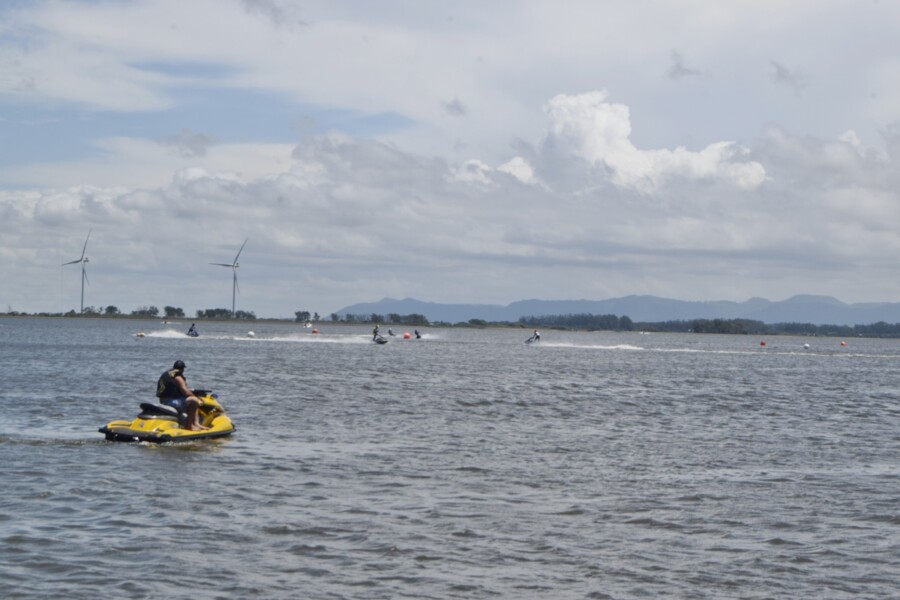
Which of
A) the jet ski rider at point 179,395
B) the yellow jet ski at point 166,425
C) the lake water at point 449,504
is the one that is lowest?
the lake water at point 449,504

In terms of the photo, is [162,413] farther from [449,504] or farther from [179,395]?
[449,504]

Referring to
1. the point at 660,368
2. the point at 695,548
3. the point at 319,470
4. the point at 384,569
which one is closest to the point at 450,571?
the point at 384,569

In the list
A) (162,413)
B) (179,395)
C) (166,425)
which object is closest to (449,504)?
(166,425)

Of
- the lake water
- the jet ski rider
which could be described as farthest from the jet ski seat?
→ the lake water

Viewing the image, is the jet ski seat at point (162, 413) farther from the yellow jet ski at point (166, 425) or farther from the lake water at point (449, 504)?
the lake water at point (449, 504)

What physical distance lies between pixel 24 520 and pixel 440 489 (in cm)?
857

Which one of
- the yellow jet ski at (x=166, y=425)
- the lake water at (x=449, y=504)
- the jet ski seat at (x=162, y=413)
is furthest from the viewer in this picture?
the jet ski seat at (x=162, y=413)

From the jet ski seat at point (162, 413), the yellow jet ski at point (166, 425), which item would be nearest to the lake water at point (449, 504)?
the yellow jet ski at point (166, 425)

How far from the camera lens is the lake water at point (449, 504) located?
15.6 m

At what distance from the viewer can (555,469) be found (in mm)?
26516

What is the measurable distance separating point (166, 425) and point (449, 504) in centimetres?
1166

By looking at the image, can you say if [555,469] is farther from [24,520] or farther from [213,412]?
[24,520]

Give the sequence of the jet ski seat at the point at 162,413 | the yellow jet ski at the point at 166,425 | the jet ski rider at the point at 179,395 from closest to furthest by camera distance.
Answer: the yellow jet ski at the point at 166,425, the jet ski rider at the point at 179,395, the jet ski seat at the point at 162,413

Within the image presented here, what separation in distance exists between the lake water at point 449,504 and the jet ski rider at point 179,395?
43.2 inches
